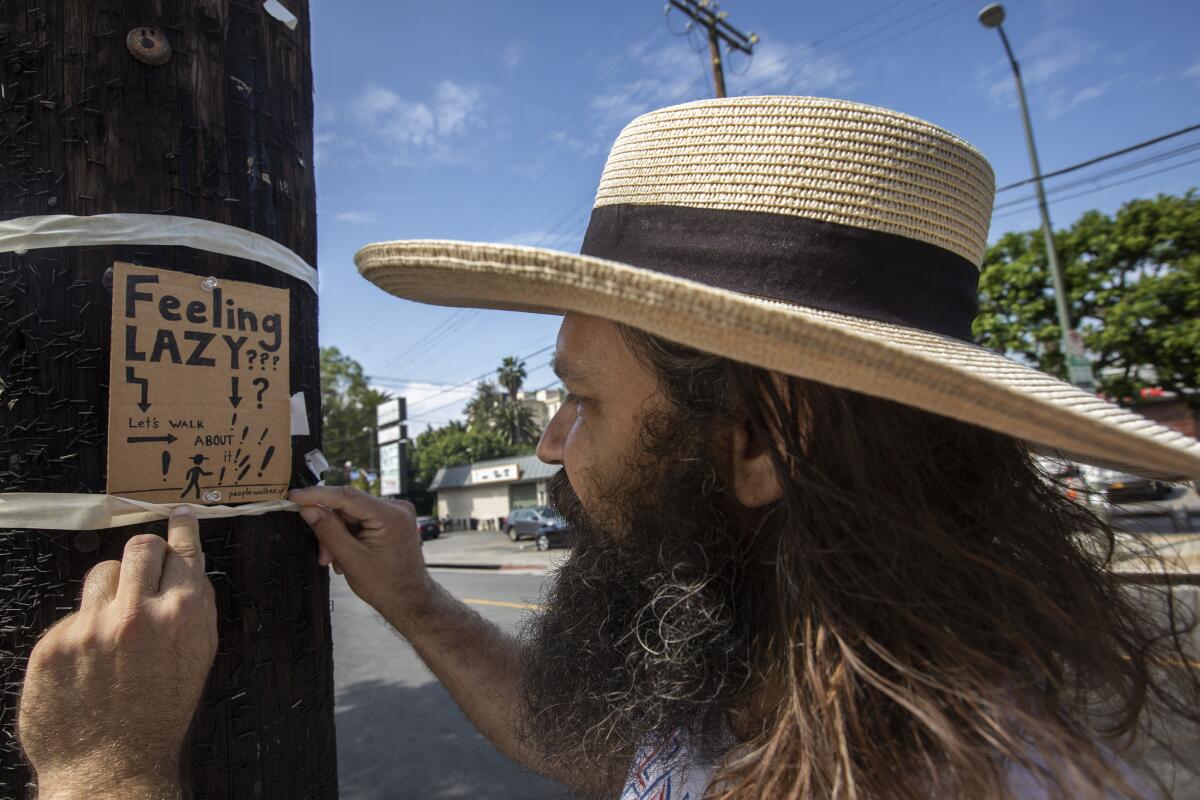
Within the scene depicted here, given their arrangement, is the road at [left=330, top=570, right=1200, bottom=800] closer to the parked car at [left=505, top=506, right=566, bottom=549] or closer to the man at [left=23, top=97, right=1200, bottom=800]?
the man at [left=23, top=97, right=1200, bottom=800]

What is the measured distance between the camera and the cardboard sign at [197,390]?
104 cm

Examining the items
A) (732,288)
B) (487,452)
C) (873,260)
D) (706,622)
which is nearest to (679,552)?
(706,622)

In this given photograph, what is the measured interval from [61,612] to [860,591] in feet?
3.98

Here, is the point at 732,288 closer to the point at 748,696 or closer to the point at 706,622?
the point at 706,622

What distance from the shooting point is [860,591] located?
97 cm

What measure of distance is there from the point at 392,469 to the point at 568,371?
4055 cm

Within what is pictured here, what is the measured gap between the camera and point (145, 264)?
107 cm

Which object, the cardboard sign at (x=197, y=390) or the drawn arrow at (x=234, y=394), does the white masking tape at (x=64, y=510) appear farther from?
the drawn arrow at (x=234, y=394)

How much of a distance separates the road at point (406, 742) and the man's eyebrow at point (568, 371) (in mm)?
1237

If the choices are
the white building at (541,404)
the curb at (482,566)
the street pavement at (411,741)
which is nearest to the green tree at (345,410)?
the white building at (541,404)

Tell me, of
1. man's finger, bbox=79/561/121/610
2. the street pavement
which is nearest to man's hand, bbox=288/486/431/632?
man's finger, bbox=79/561/121/610

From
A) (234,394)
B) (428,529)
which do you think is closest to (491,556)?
(428,529)

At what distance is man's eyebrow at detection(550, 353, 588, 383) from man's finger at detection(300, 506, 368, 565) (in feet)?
1.79

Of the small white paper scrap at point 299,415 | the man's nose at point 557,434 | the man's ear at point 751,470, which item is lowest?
the man's ear at point 751,470
